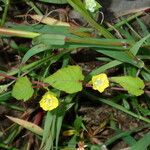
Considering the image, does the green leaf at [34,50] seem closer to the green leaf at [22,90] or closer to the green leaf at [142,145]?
the green leaf at [22,90]

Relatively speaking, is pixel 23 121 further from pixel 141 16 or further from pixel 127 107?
pixel 141 16

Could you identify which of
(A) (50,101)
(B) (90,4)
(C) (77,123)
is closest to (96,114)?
(C) (77,123)

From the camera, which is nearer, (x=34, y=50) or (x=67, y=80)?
(x=67, y=80)

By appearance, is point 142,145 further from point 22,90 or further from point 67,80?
point 22,90

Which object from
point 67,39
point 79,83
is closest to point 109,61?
point 79,83

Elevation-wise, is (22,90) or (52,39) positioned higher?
(52,39)

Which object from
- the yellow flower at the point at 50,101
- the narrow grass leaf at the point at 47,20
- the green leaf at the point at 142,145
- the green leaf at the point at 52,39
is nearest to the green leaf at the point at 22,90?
the yellow flower at the point at 50,101

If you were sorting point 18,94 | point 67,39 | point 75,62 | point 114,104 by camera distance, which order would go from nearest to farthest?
point 67,39, point 18,94, point 114,104, point 75,62
